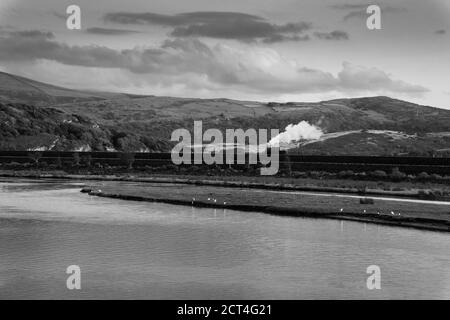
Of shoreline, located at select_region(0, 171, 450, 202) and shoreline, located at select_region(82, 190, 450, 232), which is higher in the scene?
shoreline, located at select_region(0, 171, 450, 202)

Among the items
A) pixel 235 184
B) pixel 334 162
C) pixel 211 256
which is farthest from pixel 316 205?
pixel 334 162

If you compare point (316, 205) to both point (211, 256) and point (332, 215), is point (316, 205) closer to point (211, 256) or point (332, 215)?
point (332, 215)

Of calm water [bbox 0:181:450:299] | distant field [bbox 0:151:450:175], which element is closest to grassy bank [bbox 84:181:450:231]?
calm water [bbox 0:181:450:299]

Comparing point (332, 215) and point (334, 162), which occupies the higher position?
point (334, 162)

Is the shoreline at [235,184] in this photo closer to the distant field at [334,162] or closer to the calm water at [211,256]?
the distant field at [334,162]

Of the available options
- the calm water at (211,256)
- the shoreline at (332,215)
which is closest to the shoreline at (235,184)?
the shoreline at (332,215)

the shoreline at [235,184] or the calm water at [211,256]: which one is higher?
the shoreline at [235,184]

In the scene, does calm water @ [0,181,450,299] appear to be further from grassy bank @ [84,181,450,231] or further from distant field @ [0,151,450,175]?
distant field @ [0,151,450,175]

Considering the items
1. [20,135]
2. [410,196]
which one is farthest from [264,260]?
[20,135]
